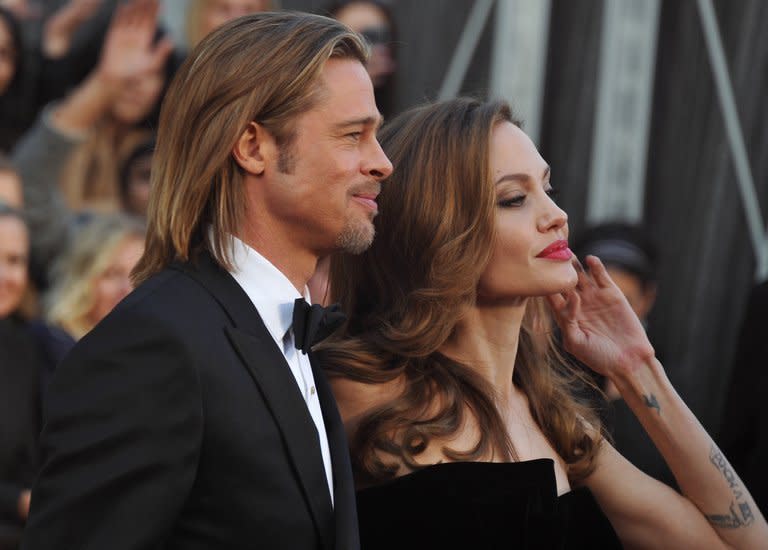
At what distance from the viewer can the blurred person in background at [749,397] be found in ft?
13.8

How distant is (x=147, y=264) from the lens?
2.51 meters

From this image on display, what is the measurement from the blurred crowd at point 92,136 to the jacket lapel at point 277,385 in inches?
110

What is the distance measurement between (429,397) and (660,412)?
2.19ft

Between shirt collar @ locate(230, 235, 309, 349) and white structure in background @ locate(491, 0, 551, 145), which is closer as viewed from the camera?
shirt collar @ locate(230, 235, 309, 349)

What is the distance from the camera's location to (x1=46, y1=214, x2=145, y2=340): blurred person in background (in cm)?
528

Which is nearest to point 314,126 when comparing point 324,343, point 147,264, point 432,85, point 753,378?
point 147,264

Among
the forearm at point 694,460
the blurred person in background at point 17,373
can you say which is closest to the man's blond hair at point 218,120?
the forearm at point 694,460

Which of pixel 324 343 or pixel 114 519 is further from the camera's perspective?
pixel 324 343

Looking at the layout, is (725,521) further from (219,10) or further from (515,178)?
(219,10)

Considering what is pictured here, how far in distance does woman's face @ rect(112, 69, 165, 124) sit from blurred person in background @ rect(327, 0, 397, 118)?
0.86 m

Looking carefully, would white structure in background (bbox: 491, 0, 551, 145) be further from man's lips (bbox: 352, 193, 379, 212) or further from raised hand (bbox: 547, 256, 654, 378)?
man's lips (bbox: 352, 193, 379, 212)

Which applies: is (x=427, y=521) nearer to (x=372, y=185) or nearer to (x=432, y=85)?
(x=372, y=185)

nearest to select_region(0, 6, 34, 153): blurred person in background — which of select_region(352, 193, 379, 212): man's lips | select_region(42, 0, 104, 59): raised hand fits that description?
select_region(42, 0, 104, 59): raised hand

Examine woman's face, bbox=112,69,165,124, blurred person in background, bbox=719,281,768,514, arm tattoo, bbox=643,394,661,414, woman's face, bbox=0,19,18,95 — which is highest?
woman's face, bbox=0,19,18,95
